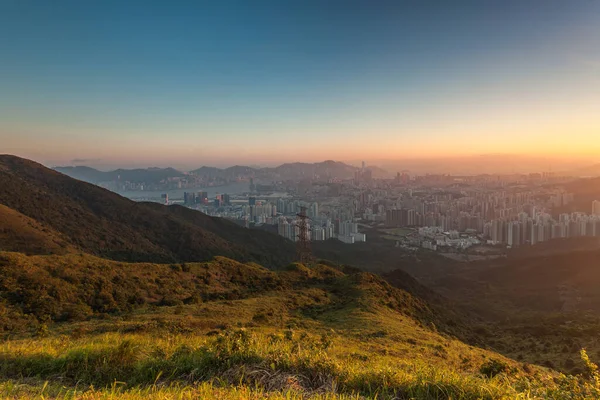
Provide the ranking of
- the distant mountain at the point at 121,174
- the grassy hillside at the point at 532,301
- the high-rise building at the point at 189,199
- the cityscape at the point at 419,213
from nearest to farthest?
the grassy hillside at the point at 532,301 → the cityscape at the point at 419,213 → the high-rise building at the point at 189,199 → the distant mountain at the point at 121,174

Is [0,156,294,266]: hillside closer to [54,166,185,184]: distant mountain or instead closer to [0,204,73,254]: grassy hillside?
[0,204,73,254]: grassy hillside

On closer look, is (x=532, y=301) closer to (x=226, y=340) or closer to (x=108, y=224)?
(x=226, y=340)

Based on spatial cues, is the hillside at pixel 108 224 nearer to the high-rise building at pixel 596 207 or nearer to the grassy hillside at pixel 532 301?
the grassy hillside at pixel 532 301

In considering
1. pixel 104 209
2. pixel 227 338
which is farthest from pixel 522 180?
pixel 227 338

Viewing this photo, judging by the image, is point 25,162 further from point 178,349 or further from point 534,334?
point 534,334

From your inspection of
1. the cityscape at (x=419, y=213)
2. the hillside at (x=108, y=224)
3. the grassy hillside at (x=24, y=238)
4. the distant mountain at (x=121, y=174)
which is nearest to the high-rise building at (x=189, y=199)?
the cityscape at (x=419, y=213)

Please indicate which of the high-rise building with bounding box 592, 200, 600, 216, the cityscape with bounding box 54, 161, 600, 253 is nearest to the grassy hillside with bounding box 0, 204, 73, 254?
the cityscape with bounding box 54, 161, 600, 253
